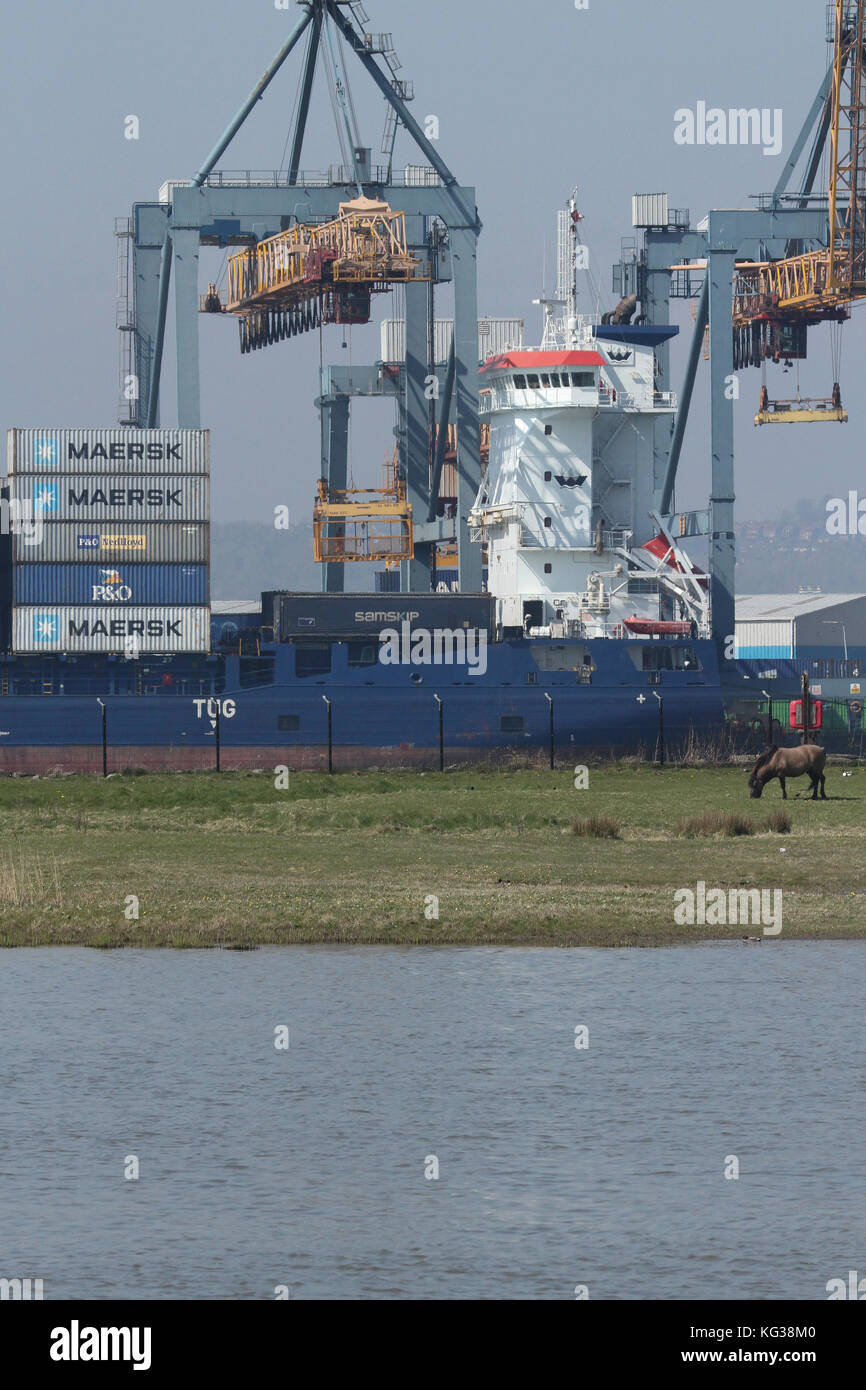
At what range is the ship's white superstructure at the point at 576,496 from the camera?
6862cm

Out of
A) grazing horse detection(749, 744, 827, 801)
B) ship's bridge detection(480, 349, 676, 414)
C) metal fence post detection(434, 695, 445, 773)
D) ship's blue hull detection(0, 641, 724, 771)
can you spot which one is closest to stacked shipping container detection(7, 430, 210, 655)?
ship's blue hull detection(0, 641, 724, 771)

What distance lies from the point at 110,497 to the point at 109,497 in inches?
1.3

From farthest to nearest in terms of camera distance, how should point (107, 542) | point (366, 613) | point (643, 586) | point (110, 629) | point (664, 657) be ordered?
point (643, 586), point (664, 657), point (366, 613), point (110, 629), point (107, 542)

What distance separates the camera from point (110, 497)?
63531mm

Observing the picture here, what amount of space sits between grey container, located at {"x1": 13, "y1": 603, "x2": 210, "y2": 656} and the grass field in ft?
33.8

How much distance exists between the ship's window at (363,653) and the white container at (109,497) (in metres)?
6.78

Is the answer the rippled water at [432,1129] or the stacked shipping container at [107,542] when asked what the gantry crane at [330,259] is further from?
the rippled water at [432,1129]

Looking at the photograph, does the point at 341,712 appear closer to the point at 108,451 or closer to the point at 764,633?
the point at 108,451

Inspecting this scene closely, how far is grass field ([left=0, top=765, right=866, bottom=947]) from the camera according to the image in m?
27.1

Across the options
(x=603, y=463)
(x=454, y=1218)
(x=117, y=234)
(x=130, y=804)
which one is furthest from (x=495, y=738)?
(x=454, y=1218)

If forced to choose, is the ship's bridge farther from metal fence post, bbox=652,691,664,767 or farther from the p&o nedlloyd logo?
the p&o nedlloyd logo

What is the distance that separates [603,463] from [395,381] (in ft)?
73.9

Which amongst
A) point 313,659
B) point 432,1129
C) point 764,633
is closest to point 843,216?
point 313,659

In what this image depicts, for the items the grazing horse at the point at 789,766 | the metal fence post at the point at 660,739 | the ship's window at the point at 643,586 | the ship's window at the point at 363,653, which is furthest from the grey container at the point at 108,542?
the grazing horse at the point at 789,766
